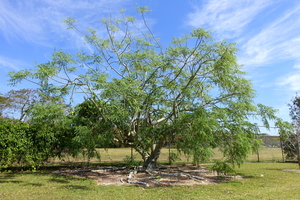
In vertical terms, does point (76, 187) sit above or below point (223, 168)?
below

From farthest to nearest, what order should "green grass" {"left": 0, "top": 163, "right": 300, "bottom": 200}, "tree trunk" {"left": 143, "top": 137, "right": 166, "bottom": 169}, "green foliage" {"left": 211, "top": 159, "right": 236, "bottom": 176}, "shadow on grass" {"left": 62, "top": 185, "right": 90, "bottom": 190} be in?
"tree trunk" {"left": 143, "top": 137, "right": 166, "bottom": 169} < "green foliage" {"left": 211, "top": 159, "right": 236, "bottom": 176} < "shadow on grass" {"left": 62, "top": 185, "right": 90, "bottom": 190} < "green grass" {"left": 0, "top": 163, "right": 300, "bottom": 200}

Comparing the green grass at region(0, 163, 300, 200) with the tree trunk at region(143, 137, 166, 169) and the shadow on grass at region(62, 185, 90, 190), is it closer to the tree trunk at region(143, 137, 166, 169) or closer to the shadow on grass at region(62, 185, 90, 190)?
the shadow on grass at region(62, 185, 90, 190)

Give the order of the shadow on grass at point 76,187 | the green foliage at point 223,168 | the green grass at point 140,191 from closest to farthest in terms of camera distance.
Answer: the green grass at point 140,191, the shadow on grass at point 76,187, the green foliage at point 223,168

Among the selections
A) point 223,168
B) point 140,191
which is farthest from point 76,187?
point 223,168

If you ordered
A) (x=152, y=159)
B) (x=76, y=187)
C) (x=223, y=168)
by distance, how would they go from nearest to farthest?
(x=76, y=187) → (x=223, y=168) → (x=152, y=159)

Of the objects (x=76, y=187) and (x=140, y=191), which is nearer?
(x=140, y=191)

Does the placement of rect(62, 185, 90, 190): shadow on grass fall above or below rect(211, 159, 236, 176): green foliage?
below

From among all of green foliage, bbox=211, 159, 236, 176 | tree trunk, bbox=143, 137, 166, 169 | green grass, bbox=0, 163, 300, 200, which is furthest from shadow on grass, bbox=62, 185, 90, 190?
green foliage, bbox=211, 159, 236, 176

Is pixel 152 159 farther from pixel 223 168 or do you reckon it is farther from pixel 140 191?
pixel 140 191

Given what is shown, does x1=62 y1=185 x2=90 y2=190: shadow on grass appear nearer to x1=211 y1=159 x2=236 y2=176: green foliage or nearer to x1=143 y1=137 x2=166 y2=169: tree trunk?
x1=143 y1=137 x2=166 y2=169: tree trunk

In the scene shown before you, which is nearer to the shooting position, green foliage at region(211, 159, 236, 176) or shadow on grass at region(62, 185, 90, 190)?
shadow on grass at region(62, 185, 90, 190)

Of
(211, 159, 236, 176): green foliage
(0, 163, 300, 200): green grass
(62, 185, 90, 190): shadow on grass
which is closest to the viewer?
(0, 163, 300, 200): green grass

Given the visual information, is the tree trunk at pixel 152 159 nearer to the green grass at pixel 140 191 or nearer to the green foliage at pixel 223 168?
the green foliage at pixel 223 168

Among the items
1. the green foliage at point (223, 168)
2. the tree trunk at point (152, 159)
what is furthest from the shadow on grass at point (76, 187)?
the green foliage at point (223, 168)
